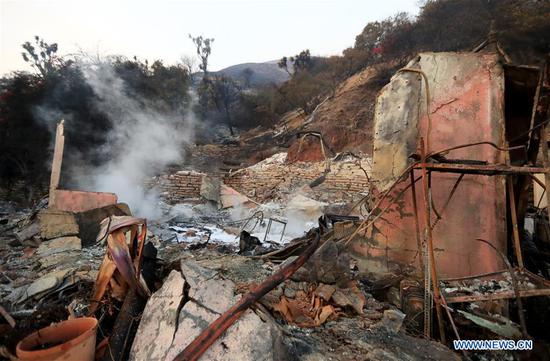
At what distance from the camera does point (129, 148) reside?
13.6m

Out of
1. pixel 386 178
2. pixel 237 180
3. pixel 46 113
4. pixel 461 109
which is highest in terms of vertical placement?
pixel 46 113

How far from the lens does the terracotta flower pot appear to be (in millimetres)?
1776

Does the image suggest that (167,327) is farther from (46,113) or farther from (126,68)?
(126,68)

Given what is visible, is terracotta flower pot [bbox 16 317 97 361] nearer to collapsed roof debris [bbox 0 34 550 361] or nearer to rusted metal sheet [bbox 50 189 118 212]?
collapsed roof debris [bbox 0 34 550 361]

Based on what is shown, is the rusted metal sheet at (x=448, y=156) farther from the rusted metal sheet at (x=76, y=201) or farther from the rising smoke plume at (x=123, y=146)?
the rising smoke plume at (x=123, y=146)

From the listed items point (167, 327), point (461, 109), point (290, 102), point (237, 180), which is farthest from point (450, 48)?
point (167, 327)

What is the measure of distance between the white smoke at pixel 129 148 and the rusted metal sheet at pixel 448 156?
24.4 feet

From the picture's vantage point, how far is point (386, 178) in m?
4.01

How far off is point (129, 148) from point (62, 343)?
12.9 m

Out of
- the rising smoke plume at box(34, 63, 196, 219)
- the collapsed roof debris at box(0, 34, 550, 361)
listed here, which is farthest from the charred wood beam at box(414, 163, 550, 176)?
the rising smoke plume at box(34, 63, 196, 219)

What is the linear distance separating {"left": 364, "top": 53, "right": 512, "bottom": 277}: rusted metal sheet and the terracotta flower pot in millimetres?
→ 3133

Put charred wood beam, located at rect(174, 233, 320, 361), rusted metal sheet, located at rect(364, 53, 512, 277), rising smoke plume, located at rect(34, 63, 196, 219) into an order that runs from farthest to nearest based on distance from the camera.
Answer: rising smoke plume, located at rect(34, 63, 196, 219) → rusted metal sheet, located at rect(364, 53, 512, 277) → charred wood beam, located at rect(174, 233, 320, 361)

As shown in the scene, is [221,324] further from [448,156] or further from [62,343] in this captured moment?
[448,156]

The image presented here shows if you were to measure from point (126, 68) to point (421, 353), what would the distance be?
1875 centimetres
